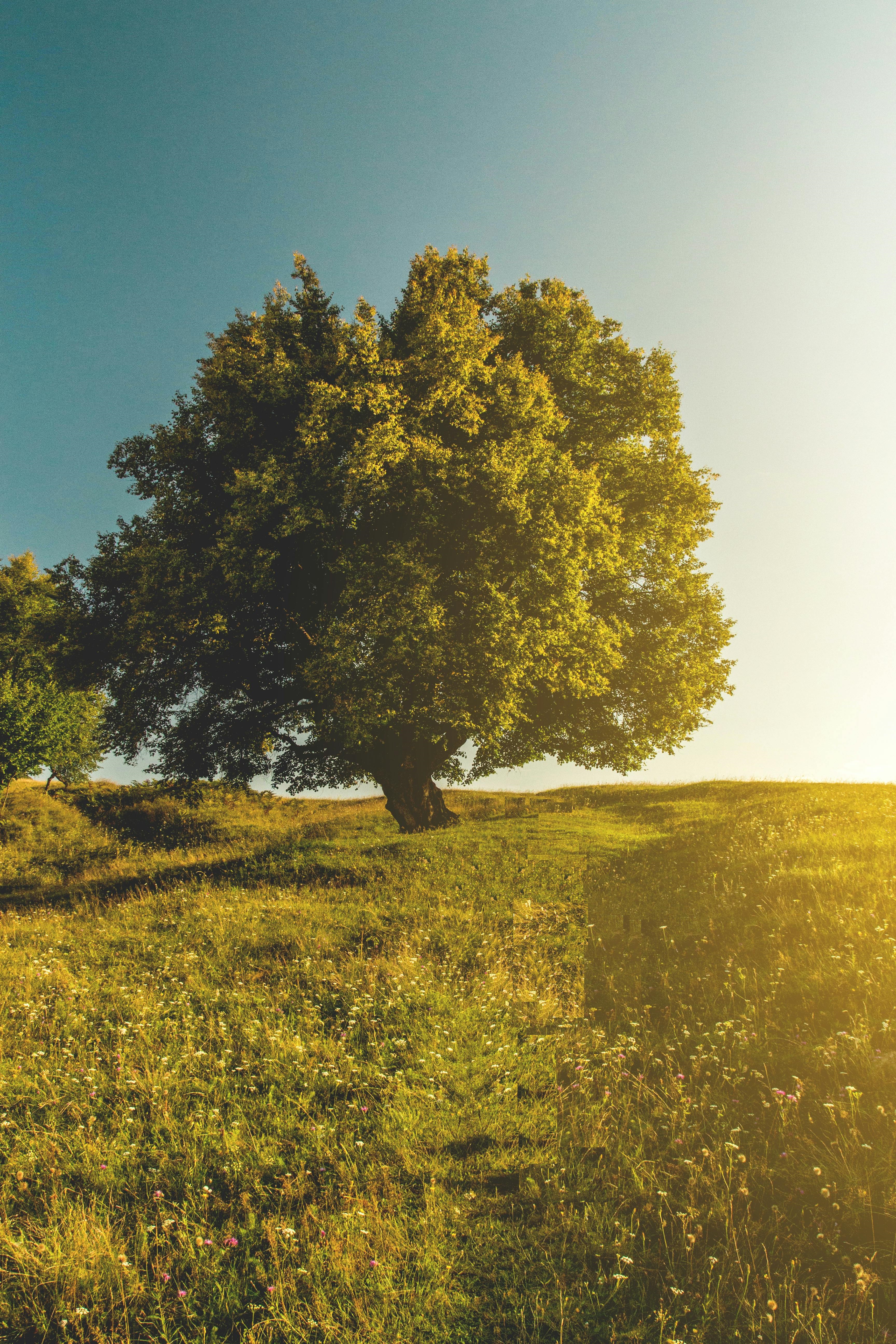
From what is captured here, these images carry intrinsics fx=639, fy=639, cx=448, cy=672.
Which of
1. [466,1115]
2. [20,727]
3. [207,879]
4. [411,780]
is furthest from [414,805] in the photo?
[20,727]

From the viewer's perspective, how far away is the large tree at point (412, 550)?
59.4ft

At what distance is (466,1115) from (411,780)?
1900 centimetres

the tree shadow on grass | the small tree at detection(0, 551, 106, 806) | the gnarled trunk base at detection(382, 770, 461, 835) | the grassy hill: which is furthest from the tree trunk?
the small tree at detection(0, 551, 106, 806)

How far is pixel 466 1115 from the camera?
20.6 ft

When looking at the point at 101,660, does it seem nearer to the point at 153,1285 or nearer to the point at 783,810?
the point at 153,1285

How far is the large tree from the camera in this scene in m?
18.1

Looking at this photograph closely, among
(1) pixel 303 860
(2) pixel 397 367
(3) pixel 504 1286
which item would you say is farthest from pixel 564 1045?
(2) pixel 397 367

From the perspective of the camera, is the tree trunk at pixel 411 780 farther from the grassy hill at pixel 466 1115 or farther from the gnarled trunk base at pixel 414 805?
the grassy hill at pixel 466 1115

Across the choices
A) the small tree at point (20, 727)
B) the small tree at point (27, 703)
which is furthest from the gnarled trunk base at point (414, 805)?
the small tree at point (20, 727)

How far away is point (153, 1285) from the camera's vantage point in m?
4.39

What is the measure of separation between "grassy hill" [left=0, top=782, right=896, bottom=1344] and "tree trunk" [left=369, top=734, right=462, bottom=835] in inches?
416

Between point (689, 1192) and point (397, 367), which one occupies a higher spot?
point (397, 367)

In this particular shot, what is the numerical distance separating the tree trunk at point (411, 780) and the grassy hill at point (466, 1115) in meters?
10.6

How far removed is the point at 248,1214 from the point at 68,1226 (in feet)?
4.31
